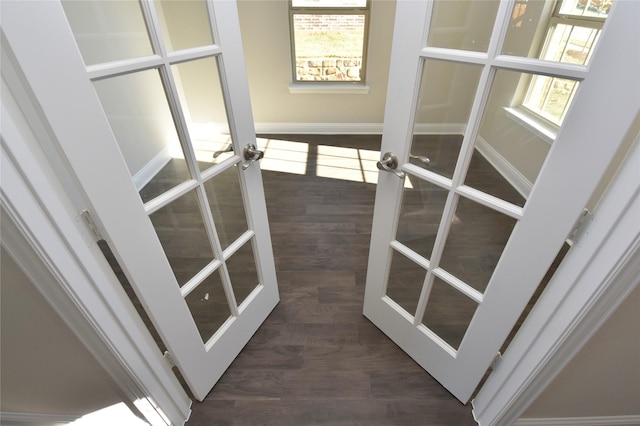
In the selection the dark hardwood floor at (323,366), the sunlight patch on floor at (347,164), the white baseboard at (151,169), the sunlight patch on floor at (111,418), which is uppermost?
the white baseboard at (151,169)

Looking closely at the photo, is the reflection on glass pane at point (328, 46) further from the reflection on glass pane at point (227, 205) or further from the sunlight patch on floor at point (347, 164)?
the reflection on glass pane at point (227, 205)

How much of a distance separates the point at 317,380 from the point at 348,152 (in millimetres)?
2506

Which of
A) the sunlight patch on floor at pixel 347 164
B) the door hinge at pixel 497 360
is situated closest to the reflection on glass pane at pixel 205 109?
the door hinge at pixel 497 360

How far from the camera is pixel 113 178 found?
0.81 meters

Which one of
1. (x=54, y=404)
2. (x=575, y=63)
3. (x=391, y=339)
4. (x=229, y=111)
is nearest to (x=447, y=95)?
(x=575, y=63)

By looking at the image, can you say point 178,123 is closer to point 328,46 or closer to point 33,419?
point 33,419

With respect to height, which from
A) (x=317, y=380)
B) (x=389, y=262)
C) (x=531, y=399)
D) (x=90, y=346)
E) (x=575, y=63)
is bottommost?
(x=317, y=380)

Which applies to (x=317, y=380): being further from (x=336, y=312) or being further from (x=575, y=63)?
(x=575, y=63)

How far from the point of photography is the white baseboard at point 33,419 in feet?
3.54

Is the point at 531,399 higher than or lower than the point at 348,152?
higher

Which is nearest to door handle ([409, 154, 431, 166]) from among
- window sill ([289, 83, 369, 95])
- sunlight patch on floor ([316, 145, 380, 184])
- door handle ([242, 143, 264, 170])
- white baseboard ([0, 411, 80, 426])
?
door handle ([242, 143, 264, 170])

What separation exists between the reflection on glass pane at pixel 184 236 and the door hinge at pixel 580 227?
3.66ft

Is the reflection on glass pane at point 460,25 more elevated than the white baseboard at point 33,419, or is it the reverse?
the reflection on glass pane at point 460,25

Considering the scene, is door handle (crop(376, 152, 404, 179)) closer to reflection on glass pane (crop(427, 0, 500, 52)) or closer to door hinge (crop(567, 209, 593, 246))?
reflection on glass pane (crop(427, 0, 500, 52))
